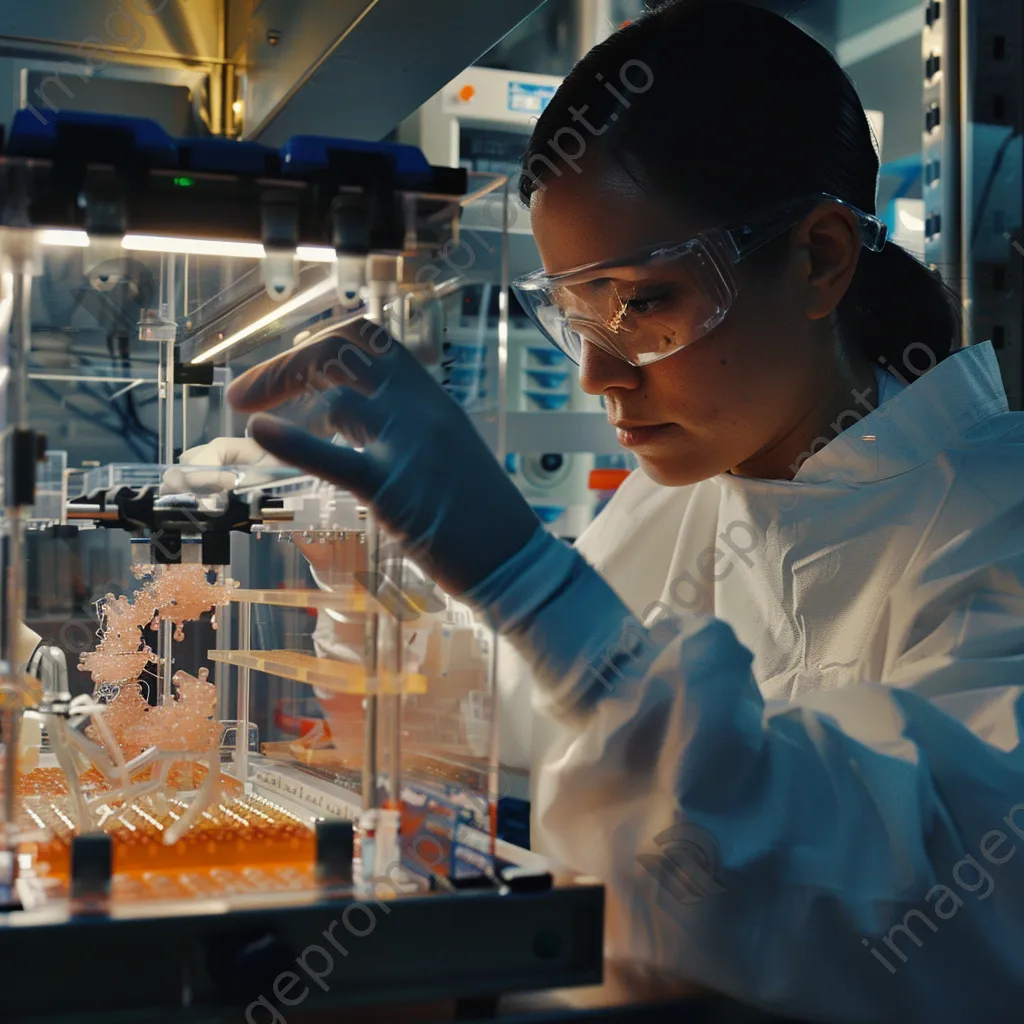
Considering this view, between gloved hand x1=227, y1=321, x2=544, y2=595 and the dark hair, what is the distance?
468 mm

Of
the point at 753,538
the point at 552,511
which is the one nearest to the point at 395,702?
the point at 753,538

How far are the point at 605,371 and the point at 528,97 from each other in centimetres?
201

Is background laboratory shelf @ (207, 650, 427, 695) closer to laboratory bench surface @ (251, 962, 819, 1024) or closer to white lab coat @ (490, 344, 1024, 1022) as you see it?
white lab coat @ (490, 344, 1024, 1022)

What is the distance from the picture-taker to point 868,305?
Answer: 160 centimetres

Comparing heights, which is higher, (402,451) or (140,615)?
(402,451)

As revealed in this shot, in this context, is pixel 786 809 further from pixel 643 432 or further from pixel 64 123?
pixel 64 123

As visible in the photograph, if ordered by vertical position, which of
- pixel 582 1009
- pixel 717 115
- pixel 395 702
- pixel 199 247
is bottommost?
pixel 582 1009

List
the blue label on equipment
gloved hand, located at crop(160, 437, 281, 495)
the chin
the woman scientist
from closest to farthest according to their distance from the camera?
the woman scientist, gloved hand, located at crop(160, 437, 281, 495), the chin, the blue label on equipment

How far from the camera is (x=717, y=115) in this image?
1.33 metres

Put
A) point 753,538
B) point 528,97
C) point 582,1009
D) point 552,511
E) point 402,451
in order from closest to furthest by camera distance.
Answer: point 582,1009, point 402,451, point 753,538, point 528,97, point 552,511

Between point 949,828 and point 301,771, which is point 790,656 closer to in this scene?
point 949,828

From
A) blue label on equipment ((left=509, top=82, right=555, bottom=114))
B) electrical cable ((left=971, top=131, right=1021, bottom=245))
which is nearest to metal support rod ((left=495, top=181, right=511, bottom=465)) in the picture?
electrical cable ((left=971, top=131, right=1021, bottom=245))

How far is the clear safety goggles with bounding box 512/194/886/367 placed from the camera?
49.1 inches

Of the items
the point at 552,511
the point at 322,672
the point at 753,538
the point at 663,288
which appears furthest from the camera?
A: the point at 552,511
